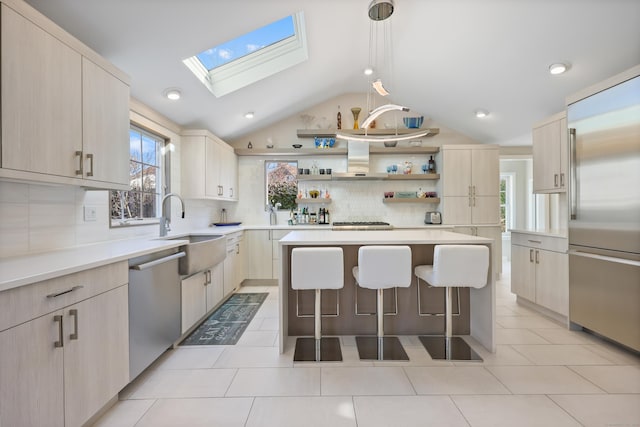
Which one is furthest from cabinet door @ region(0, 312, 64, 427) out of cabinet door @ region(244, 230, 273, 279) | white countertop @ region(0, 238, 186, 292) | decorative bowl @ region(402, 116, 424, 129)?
decorative bowl @ region(402, 116, 424, 129)

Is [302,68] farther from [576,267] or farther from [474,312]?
[576,267]

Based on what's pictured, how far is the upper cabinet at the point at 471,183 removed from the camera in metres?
5.02

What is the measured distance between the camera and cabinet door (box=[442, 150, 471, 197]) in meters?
5.02

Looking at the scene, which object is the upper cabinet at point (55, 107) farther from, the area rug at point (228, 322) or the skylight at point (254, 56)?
the area rug at point (228, 322)

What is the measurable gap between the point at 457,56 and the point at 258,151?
10.6 ft

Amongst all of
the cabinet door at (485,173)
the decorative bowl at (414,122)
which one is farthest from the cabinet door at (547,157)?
the decorative bowl at (414,122)

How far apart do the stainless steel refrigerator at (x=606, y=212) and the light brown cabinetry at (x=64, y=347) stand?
11.8 feet

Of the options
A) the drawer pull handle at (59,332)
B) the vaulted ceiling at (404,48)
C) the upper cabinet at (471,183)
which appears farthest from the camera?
the upper cabinet at (471,183)

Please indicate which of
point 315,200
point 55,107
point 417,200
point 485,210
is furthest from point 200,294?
point 485,210

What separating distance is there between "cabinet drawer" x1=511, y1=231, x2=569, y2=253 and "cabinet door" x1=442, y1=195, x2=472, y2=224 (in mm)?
1136

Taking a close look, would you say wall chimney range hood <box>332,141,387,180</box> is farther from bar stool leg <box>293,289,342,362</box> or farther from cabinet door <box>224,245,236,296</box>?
bar stool leg <box>293,289,342,362</box>

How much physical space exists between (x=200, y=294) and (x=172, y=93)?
2.07m

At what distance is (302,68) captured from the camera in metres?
3.96

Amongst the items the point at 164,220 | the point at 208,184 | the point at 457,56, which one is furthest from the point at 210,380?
the point at 457,56
